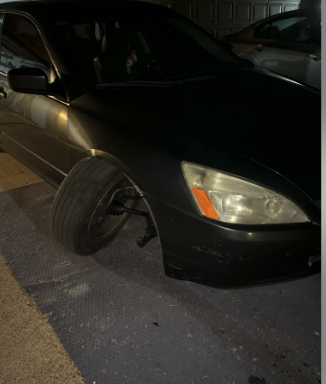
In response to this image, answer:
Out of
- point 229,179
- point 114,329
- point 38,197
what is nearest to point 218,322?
point 114,329

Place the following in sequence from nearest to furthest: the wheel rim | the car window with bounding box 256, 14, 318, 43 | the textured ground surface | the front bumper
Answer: the front bumper
the textured ground surface
the wheel rim
the car window with bounding box 256, 14, 318, 43

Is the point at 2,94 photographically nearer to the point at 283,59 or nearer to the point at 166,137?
the point at 166,137

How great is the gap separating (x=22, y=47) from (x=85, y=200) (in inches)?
50.0

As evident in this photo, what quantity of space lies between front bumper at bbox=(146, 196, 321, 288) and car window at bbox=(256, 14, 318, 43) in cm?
386

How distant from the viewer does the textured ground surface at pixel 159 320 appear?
4.93ft

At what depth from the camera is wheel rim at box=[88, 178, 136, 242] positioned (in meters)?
1.96

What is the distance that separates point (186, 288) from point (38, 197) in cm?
163

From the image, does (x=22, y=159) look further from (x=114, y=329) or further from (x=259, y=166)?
(x=259, y=166)

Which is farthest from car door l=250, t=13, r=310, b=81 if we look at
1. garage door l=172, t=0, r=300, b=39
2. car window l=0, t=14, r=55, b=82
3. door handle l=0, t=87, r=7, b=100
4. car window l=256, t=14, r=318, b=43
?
garage door l=172, t=0, r=300, b=39

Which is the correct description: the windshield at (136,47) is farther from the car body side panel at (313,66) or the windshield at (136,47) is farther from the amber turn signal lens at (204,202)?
the car body side panel at (313,66)

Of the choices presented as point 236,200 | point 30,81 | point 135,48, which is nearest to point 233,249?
point 236,200

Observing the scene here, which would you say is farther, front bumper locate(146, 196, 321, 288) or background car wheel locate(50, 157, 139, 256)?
background car wheel locate(50, 157, 139, 256)

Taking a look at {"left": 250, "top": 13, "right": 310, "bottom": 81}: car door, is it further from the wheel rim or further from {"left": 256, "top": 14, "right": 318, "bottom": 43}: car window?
the wheel rim

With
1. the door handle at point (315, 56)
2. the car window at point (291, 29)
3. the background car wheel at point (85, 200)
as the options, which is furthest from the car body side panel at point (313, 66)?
the background car wheel at point (85, 200)
